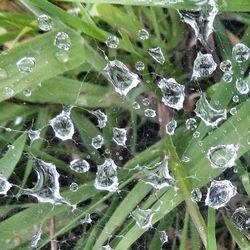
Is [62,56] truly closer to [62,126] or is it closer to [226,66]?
[62,126]

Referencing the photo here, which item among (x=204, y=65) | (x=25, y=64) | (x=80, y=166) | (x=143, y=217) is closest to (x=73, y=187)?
(x=80, y=166)

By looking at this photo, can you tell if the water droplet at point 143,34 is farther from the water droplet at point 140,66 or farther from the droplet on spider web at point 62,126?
the droplet on spider web at point 62,126

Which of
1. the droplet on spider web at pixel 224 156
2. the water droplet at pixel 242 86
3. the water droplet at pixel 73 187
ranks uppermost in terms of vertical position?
the water droplet at pixel 242 86

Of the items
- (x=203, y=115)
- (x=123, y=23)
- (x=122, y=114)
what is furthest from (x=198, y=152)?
(x=123, y=23)

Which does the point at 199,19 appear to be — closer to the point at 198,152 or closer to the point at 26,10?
the point at 198,152

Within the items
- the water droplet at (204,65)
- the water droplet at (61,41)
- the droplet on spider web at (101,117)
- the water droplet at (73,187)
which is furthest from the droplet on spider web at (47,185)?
the water droplet at (204,65)

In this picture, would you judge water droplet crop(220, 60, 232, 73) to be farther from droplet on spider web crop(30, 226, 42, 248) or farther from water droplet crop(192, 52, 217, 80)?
droplet on spider web crop(30, 226, 42, 248)

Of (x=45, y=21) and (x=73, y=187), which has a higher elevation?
(x=45, y=21)
